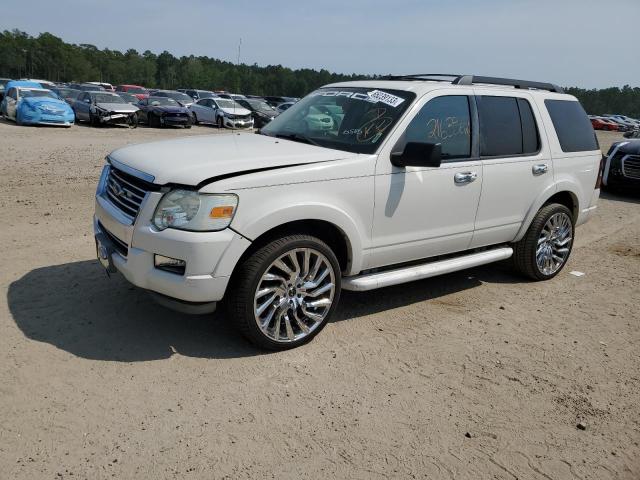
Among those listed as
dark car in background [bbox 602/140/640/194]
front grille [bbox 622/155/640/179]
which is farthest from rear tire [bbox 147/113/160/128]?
front grille [bbox 622/155/640/179]

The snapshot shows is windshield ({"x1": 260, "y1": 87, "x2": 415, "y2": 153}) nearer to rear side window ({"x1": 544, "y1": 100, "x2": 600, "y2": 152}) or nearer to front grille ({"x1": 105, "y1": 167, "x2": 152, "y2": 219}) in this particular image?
front grille ({"x1": 105, "y1": 167, "x2": 152, "y2": 219})

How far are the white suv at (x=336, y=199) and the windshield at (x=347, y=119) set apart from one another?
15 millimetres

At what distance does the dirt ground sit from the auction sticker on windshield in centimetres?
173

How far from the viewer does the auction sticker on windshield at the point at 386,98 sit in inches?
175

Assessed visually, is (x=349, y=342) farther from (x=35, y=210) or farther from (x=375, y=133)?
(x=35, y=210)

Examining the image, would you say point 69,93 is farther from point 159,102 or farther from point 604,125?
point 604,125

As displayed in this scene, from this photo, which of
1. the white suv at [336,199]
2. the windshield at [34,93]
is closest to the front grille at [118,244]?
the white suv at [336,199]

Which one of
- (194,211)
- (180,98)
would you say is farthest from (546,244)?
(180,98)

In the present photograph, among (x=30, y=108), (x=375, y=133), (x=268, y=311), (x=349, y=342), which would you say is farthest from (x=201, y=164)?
(x=30, y=108)

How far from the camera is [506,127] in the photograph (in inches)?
202

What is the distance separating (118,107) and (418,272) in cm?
1984

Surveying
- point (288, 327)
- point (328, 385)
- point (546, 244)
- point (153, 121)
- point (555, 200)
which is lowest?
point (328, 385)

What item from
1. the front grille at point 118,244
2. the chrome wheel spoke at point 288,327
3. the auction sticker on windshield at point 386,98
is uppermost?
the auction sticker on windshield at point 386,98

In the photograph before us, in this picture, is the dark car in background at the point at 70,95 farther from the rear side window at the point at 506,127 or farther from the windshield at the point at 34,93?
the rear side window at the point at 506,127
